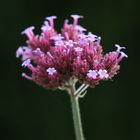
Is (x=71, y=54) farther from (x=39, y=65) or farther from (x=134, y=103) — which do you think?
(x=134, y=103)

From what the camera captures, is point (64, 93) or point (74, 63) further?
point (64, 93)

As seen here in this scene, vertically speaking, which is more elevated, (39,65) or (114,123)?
(114,123)

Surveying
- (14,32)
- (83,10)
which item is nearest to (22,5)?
(14,32)

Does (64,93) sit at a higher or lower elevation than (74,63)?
higher

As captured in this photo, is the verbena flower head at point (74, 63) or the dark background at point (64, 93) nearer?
the verbena flower head at point (74, 63)

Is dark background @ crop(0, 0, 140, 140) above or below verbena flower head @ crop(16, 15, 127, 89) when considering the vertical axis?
above

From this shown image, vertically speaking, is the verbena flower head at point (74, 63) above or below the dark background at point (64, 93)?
below

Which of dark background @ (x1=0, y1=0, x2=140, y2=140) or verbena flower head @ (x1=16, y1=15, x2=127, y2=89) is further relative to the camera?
dark background @ (x1=0, y1=0, x2=140, y2=140)

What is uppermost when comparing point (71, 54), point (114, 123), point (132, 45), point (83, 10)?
point (83, 10)
